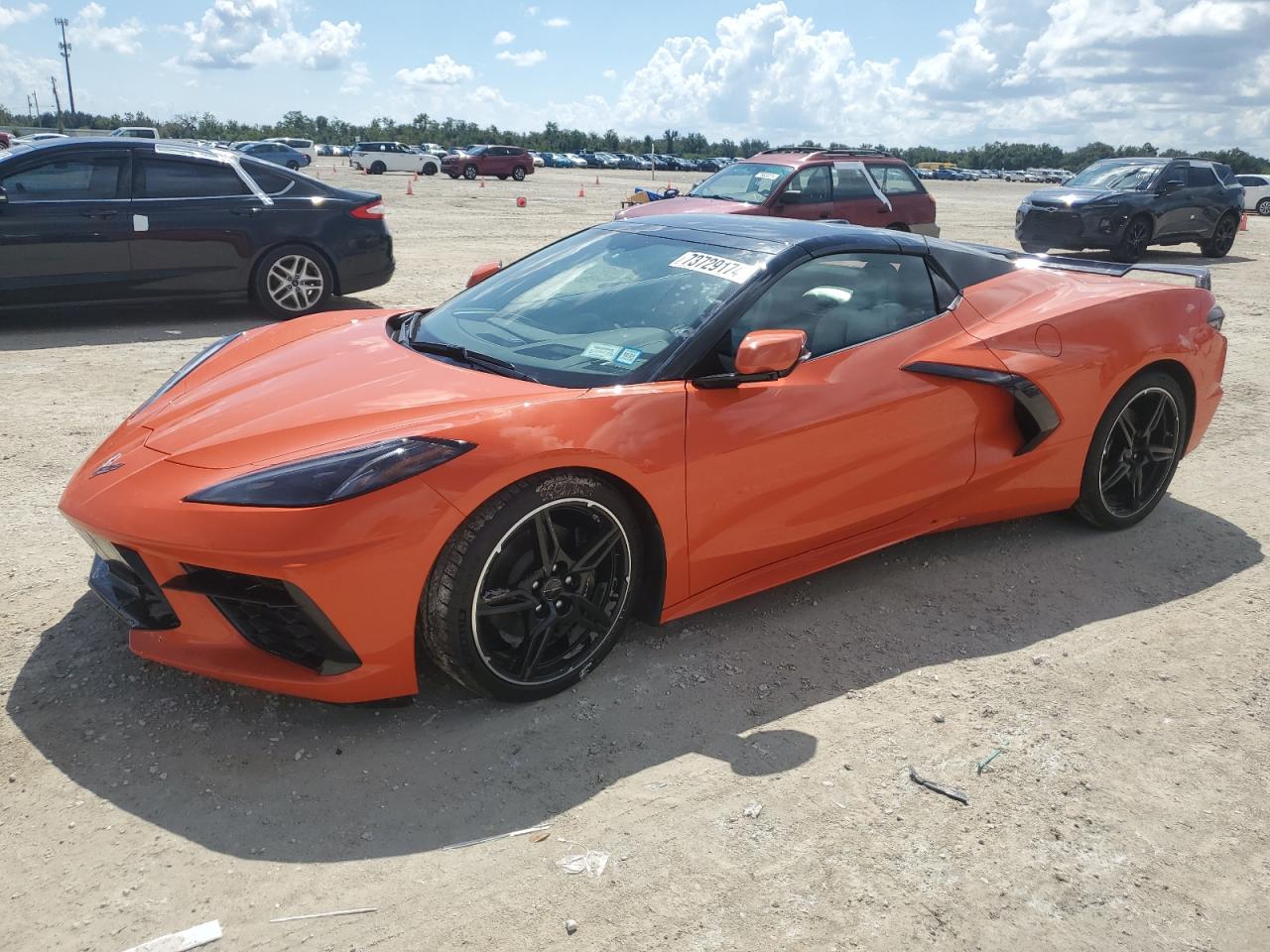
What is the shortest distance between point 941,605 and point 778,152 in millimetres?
9976

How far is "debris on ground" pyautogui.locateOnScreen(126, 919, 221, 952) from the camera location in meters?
2.15

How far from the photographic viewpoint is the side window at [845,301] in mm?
3527

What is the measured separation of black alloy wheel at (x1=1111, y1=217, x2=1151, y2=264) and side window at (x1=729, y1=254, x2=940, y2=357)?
1240cm

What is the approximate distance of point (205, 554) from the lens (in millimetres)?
2633

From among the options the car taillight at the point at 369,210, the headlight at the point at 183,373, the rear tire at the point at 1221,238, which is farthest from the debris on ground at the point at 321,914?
the rear tire at the point at 1221,238

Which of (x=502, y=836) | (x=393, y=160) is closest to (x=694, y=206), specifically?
(x=502, y=836)

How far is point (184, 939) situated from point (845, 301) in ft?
9.30

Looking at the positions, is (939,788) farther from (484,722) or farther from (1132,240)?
(1132,240)

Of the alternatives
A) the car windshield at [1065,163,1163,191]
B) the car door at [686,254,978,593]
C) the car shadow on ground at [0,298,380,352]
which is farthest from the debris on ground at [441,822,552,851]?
the car windshield at [1065,163,1163,191]

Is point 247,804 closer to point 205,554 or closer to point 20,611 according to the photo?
point 205,554

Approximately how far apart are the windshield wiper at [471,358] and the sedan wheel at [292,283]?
5.45 m

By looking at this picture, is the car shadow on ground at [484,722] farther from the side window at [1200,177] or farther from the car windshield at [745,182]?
the side window at [1200,177]

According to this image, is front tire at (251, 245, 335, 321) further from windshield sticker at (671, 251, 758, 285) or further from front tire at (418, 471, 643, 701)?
front tire at (418, 471, 643, 701)

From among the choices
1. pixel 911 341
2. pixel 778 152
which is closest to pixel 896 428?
pixel 911 341
